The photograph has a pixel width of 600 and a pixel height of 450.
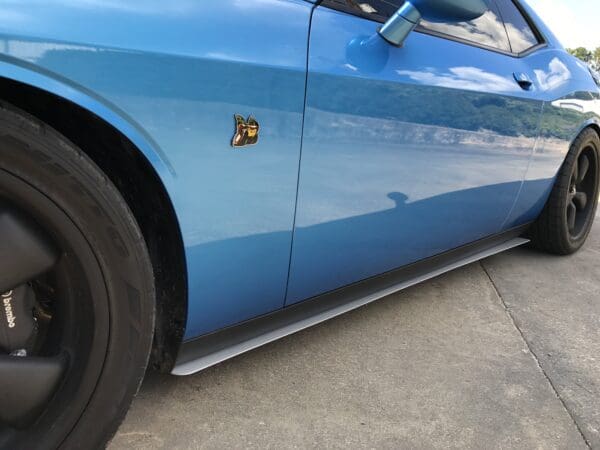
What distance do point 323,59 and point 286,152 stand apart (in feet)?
0.95

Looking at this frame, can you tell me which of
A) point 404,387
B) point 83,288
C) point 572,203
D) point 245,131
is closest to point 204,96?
point 245,131

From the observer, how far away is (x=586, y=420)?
1.92m

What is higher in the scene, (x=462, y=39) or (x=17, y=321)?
(x=462, y=39)

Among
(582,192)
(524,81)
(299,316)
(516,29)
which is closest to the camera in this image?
(299,316)

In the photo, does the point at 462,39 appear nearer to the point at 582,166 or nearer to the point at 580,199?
the point at 582,166

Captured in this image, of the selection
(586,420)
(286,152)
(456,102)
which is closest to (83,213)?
(286,152)

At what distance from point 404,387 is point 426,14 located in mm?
1220

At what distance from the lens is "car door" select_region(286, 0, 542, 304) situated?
5.49 feet

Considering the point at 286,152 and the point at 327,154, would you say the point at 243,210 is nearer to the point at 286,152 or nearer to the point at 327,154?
the point at 286,152

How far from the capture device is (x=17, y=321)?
1280mm

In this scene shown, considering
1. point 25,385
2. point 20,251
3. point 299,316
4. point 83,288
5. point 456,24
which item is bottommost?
point 299,316

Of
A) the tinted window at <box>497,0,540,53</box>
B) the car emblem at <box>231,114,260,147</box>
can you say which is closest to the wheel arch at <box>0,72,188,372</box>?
the car emblem at <box>231,114,260,147</box>

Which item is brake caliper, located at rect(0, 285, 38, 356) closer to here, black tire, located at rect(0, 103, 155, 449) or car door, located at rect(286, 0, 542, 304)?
black tire, located at rect(0, 103, 155, 449)

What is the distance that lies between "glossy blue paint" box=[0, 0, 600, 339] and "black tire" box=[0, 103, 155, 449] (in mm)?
138
